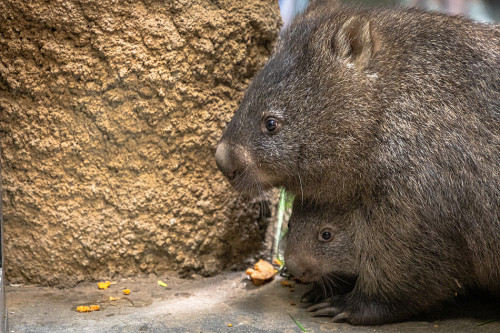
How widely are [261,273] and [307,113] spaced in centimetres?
135

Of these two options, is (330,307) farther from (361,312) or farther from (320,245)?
(320,245)

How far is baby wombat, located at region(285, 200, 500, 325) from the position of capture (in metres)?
3.70

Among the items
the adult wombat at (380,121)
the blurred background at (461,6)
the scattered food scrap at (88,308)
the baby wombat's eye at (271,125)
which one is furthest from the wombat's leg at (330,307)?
the blurred background at (461,6)

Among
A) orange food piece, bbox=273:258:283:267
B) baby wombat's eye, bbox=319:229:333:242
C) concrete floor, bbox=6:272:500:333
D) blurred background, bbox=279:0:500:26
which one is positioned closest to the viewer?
concrete floor, bbox=6:272:500:333

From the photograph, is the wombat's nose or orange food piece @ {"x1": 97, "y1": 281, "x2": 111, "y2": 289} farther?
orange food piece @ {"x1": 97, "y1": 281, "x2": 111, "y2": 289}

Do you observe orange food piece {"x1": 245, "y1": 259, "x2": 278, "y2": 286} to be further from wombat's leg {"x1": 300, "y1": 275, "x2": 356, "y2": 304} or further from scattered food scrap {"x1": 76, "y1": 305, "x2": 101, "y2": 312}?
scattered food scrap {"x1": 76, "y1": 305, "x2": 101, "y2": 312}

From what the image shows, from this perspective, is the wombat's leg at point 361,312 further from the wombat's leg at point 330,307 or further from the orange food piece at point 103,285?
the orange food piece at point 103,285

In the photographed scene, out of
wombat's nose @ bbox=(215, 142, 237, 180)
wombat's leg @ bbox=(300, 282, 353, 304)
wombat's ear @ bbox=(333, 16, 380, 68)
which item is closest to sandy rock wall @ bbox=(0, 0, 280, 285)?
wombat's nose @ bbox=(215, 142, 237, 180)

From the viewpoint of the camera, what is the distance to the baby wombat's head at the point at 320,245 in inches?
159

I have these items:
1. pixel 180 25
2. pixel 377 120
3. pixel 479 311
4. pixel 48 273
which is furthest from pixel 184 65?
pixel 479 311

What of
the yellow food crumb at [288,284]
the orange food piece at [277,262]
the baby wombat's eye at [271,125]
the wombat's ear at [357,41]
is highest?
the wombat's ear at [357,41]

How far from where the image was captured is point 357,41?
378 centimetres

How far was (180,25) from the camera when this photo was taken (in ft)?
13.8

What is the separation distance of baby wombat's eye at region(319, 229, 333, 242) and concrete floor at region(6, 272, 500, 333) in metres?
0.48
